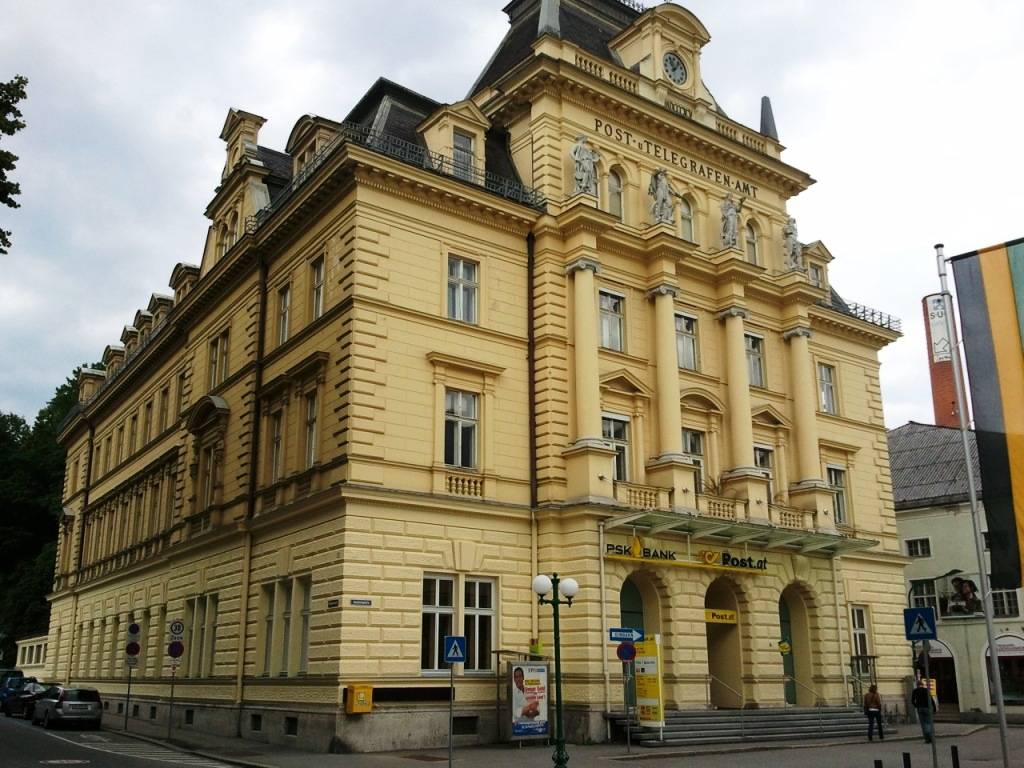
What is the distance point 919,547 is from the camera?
5406 centimetres

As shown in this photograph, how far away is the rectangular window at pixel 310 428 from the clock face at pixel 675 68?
58.9 ft

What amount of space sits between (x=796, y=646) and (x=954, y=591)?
69.4 feet

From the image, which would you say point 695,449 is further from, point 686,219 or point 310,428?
point 310,428

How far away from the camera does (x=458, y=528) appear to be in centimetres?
2838

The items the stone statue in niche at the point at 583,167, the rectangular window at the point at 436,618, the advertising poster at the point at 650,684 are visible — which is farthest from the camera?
the stone statue in niche at the point at 583,167

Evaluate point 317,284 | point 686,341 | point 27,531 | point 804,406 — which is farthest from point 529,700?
point 27,531

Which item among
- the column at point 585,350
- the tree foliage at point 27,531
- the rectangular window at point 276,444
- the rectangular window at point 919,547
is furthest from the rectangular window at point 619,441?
the tree foliage at point 27,531

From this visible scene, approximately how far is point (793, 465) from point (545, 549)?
11.7 metres

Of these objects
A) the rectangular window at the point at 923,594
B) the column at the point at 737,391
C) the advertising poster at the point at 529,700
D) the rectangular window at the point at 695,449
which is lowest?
the advertising poster at the point at 529,700

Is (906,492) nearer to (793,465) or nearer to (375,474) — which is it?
(793,465)

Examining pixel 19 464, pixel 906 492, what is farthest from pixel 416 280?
pixel 19 464

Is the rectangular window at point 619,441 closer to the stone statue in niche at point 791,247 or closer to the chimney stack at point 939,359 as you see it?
the stone statue in niche at point 791,247

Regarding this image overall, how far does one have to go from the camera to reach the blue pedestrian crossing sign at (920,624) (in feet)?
62.8

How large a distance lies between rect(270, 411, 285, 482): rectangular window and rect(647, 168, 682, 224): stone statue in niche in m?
13.7
